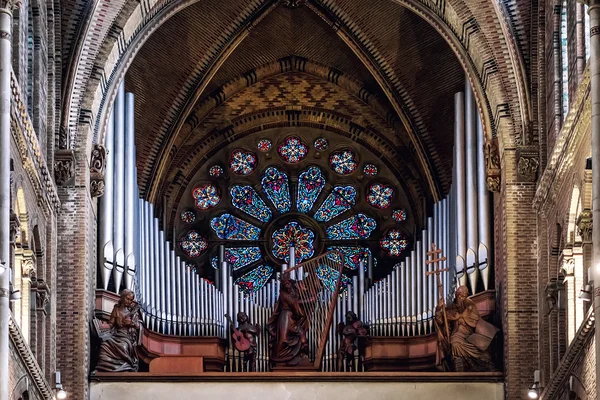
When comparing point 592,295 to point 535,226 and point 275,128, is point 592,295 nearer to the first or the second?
point 535,226

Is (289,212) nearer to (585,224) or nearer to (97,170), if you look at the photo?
(97,170)

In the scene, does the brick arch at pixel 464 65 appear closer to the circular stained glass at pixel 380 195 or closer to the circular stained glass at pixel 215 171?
the circular stained glass at pixel 380 195

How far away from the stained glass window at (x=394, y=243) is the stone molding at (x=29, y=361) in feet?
41.1

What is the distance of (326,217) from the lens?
44.1m

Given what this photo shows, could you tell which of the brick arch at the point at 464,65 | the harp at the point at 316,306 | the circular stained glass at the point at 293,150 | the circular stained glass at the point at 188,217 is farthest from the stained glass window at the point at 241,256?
the brick arch at the point at 464,65

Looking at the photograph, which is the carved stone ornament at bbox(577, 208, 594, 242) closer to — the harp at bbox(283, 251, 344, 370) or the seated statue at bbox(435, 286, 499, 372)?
the seated statue at bbox(435, 286, 499, 372)

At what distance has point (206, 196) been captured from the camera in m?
44.3

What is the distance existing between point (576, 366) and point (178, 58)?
1401 cm

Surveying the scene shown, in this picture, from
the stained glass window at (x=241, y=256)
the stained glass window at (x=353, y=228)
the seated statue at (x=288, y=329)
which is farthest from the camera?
the stained glass window at (x=353, y=228)

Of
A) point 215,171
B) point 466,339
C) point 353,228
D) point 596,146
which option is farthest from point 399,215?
point 596,146

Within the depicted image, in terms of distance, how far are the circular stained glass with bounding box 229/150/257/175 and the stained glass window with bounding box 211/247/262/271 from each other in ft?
6.16

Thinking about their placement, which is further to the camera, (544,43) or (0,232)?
(544,43)

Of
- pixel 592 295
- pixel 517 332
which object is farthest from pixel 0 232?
pixel 517 332

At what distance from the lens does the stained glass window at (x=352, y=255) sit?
43.3 metres
